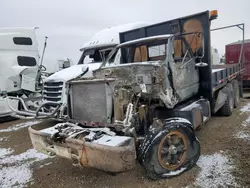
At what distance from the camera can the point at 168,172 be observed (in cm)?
314

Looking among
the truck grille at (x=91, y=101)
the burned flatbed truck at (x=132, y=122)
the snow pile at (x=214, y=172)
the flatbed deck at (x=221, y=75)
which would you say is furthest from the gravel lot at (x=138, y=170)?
the flatbed deck at (x=221, y=75)

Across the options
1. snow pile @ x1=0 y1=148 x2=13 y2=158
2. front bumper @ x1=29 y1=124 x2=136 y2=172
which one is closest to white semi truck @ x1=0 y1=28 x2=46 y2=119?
snow pile @ x1=0 y1=148 x2=13 y2=158

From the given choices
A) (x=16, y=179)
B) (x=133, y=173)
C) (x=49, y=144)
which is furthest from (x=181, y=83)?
(x=16, y=179)

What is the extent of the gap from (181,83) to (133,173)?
5.85 ft

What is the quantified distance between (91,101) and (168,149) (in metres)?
1.37

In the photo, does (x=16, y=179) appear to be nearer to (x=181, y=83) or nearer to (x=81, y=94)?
(x=81, y=94)

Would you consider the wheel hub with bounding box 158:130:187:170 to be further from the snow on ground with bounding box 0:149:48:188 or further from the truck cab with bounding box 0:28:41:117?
the truck cab with bounding box 0:28:41:117

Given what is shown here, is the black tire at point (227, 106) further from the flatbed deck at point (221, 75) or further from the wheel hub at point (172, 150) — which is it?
the wheel hub at point (172, 150)

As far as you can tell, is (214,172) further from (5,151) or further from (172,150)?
(5,151)

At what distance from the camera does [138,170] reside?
346cm

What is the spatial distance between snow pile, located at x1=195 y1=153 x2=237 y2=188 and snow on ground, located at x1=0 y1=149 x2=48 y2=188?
2.62 m

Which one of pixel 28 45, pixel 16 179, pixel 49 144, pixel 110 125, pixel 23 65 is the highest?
pixel 28 45

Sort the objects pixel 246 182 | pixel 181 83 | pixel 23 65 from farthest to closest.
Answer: pixel 23 65, pixel 181 83, pixel 246 182

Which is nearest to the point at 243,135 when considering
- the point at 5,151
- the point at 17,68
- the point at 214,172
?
the point at 214,172
